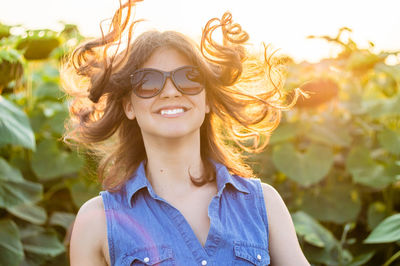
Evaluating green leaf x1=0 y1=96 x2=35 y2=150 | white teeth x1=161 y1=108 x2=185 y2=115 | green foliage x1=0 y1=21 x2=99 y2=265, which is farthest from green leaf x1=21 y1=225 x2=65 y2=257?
white teeth x1=161 y1=108 x2=185 y2=115

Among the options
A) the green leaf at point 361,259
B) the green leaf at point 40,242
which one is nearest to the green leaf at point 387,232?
the green leaf at point 361,259

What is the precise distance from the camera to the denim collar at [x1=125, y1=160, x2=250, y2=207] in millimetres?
1980

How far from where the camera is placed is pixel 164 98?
193cm

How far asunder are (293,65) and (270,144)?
77cm

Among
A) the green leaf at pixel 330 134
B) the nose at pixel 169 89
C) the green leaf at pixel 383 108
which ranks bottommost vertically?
the green leaf at pixel 330 134

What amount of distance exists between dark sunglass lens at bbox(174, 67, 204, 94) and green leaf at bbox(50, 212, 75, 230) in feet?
6.24

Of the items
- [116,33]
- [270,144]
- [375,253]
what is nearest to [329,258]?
[375,253]

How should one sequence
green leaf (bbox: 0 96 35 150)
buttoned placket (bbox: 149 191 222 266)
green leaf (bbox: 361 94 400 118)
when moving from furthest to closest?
green leaf (bbox: 361 94 400 118), green leaf (bbox: 0 96 35 150), buttoned placket (bbox: 149 191 222 266)

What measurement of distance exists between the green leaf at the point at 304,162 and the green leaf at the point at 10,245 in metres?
1.76

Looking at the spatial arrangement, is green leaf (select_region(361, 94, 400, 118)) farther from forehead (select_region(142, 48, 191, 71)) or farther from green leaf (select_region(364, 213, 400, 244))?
forehead (select_region(142, 48, 191, 71))

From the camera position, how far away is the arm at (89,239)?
6.14 ft

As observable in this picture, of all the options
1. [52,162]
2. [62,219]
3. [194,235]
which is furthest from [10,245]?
[194,235]

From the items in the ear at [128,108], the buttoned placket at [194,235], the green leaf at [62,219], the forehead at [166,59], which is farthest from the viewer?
the green leaf at [62,219]

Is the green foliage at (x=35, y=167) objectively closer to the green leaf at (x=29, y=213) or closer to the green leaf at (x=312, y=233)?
the green leaf at (x=29, y=213)
